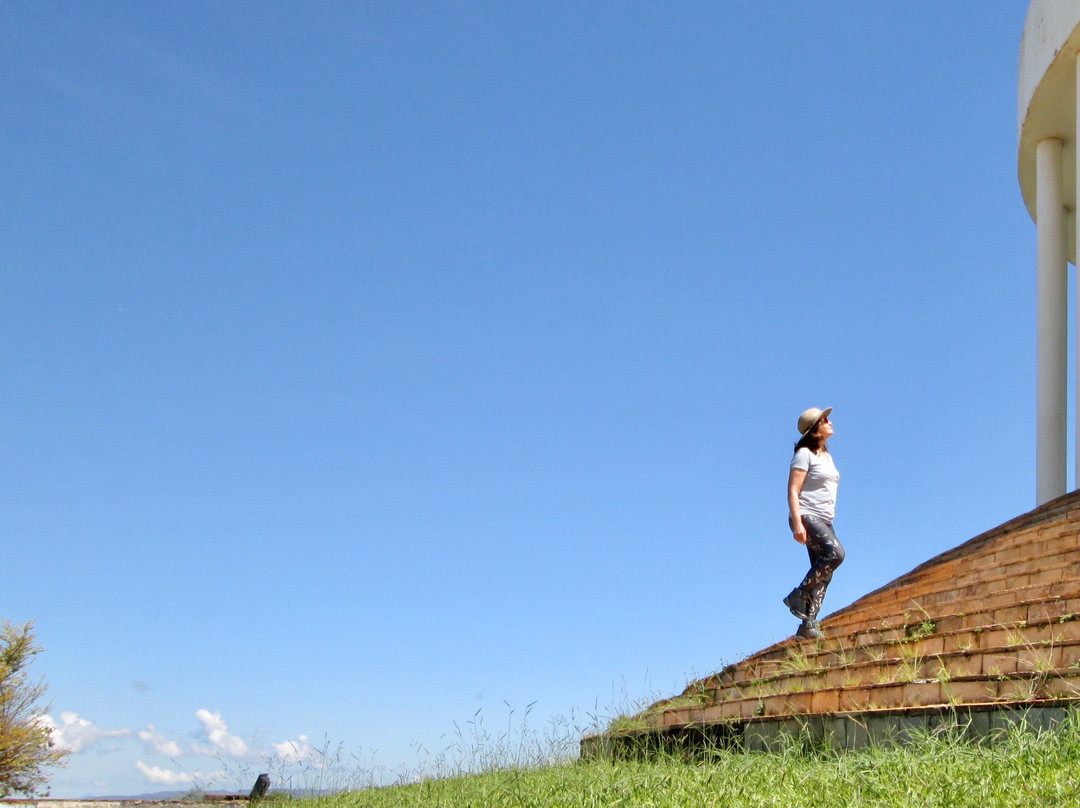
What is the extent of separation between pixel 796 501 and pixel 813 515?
160 millimetres

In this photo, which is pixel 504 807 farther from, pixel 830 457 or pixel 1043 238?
pixel 1043 238

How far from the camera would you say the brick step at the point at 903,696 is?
5.12 m

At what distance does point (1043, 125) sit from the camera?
608 inches

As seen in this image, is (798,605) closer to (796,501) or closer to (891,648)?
(796,501)

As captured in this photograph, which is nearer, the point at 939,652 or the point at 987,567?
the point at 939,652

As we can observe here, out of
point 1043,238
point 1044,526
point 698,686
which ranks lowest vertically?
point 698,686

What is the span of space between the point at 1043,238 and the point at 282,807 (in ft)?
41.2

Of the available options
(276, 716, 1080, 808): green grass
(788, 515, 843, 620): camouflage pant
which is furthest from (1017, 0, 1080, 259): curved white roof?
(276, 716, 1080, 808): green grass

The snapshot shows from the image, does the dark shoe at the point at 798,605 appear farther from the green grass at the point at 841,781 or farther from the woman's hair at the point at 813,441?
the green grass at the point at 841,781

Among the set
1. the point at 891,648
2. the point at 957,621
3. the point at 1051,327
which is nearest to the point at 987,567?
the point at 957,621

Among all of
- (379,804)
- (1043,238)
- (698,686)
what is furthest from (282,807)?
(1043,238)

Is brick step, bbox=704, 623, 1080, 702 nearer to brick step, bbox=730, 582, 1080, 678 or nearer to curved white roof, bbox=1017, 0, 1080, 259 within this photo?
brick step, bbox=730, 582, 1080, 678

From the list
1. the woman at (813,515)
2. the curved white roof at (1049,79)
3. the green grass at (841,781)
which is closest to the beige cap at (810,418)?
the woman at (813,515)

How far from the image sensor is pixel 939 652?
20.9 feet
